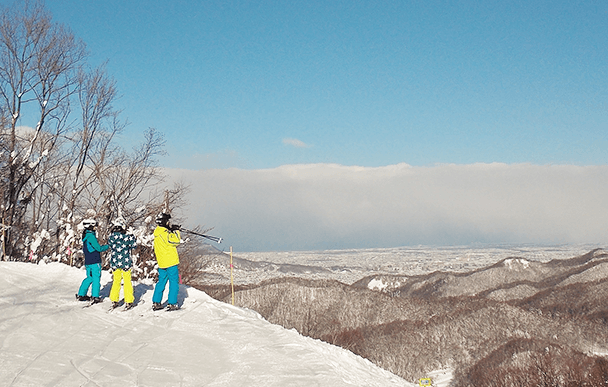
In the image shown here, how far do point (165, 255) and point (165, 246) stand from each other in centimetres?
22

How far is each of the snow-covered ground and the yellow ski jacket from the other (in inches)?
49.5

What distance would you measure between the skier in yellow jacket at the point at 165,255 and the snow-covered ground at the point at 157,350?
1.48 feet

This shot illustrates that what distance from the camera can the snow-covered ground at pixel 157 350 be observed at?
6.97m

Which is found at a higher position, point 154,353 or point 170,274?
point 170,274

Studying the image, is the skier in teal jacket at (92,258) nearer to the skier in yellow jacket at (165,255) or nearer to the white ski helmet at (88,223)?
the white ski helmet at (88,223)

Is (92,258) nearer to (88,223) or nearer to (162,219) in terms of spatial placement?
(88,223)

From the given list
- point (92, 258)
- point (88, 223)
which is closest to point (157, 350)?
point (92, 258)

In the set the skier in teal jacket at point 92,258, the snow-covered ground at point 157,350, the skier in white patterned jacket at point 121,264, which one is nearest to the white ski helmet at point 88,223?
the skier in teal jacket at point 92,258

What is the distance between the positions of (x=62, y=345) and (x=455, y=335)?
28032mm

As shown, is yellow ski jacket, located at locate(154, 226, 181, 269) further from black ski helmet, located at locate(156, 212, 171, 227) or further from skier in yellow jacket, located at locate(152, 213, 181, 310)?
black ski helmet, located at locate(156, 212, 171, 227)

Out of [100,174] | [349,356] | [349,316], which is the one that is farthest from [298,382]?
[349,316]

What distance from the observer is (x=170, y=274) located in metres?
10.9

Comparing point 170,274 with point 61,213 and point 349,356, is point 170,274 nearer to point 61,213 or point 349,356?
point 349,356

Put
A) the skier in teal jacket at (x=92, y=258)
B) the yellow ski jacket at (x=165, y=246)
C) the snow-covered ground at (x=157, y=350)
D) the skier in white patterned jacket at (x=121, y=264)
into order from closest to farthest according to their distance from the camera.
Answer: the snow-covered ground at (x=157, y=350) < the yellow ski jacket at (x=165, y=246) < the skier in white patterned jacket at (x=121, y=264) < the skier in teal jacket at (x=92, y=258)
